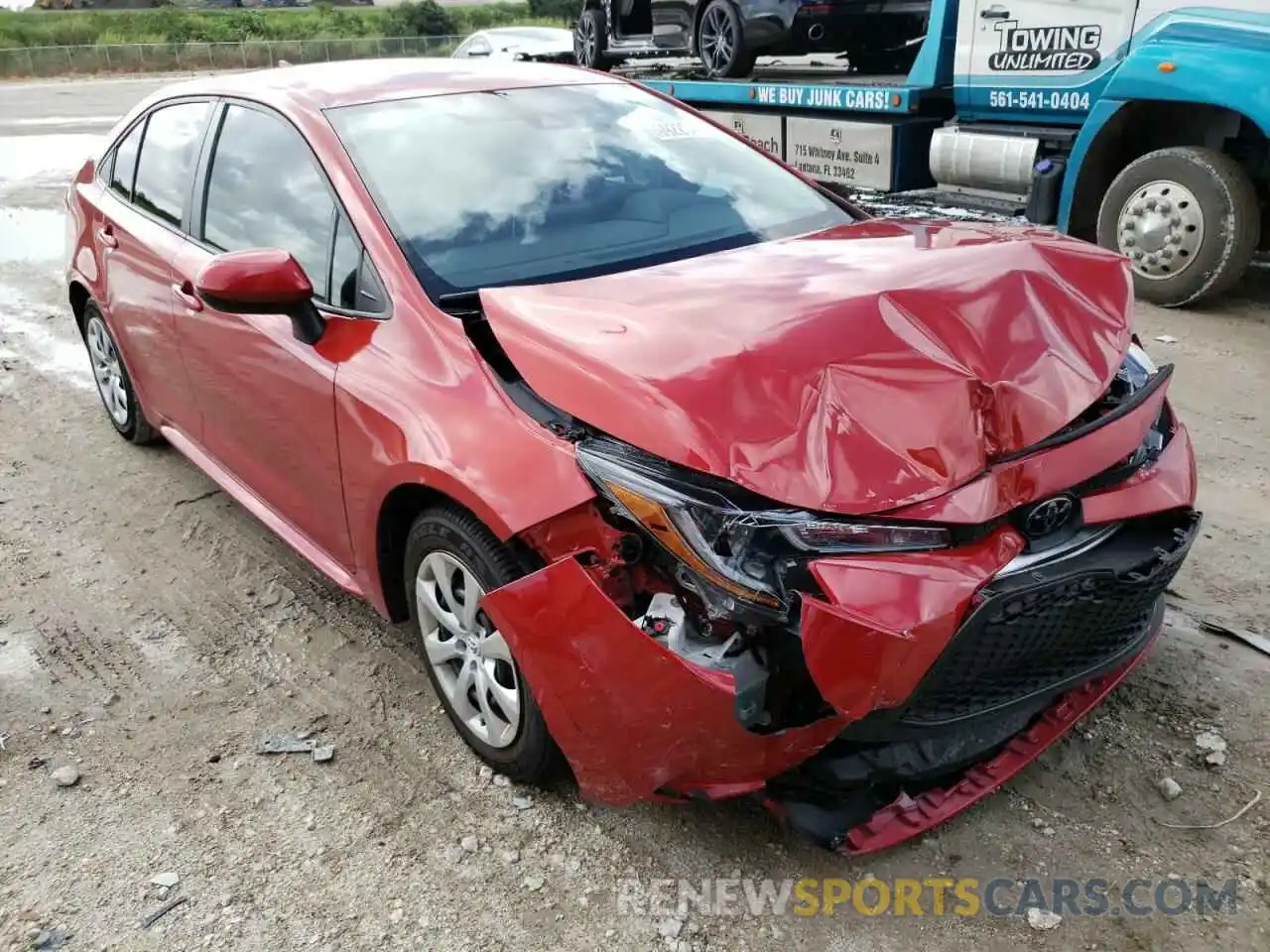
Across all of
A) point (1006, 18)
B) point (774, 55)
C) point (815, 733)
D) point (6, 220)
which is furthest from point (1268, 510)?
point (6, 220)

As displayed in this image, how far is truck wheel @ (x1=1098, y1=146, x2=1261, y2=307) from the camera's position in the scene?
5.78 meters

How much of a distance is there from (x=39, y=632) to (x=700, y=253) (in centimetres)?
246

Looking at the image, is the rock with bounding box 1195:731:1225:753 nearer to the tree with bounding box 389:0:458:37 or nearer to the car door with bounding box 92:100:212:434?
the car door with bounding box 92:100:212:434

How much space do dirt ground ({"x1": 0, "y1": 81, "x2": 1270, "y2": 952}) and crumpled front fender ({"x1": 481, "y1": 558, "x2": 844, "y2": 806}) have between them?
0.33 meters

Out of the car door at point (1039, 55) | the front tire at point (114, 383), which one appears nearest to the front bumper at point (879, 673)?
the front tire at point (114, 383)

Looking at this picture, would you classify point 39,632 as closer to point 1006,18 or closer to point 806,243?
point 806,243

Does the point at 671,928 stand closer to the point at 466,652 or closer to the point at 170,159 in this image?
the point at 466,652

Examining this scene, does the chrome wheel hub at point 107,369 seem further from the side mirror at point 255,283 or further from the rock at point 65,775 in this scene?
the rock at point 65,775

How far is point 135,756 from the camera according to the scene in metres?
2.81

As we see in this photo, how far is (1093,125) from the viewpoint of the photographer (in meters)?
6.26

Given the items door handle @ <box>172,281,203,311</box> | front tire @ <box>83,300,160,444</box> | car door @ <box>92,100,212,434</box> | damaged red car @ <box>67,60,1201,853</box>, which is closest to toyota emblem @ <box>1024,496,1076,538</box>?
damaged red car @ <box>67,60,1201,853</box>

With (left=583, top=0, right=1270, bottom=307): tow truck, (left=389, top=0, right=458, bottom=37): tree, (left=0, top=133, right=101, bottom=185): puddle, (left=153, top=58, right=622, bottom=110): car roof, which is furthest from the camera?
(left=389, top=0, right=458, bottom=37): tree

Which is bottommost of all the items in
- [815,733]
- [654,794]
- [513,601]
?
[654,794]

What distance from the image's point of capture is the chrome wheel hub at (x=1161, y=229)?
19.5ft
